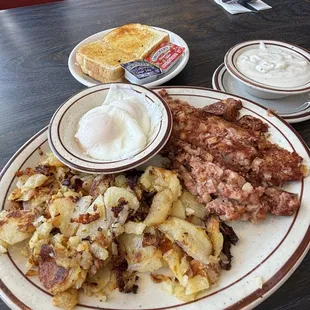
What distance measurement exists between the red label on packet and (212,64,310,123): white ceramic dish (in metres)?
0.36

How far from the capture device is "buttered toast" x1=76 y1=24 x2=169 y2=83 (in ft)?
9.70

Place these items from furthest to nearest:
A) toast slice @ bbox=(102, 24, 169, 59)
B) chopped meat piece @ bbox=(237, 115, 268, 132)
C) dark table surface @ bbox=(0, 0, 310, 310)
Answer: toast slice @ bbox=(102, 24, 169, 59), dark table surface @ bbox=(0, 0, 310, 310), chopped meat piece @ bbox=(237, 115, 268, 132)

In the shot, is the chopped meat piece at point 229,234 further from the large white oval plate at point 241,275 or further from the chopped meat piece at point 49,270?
the chopped meat piece at point 49,270

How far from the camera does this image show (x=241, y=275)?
165cm

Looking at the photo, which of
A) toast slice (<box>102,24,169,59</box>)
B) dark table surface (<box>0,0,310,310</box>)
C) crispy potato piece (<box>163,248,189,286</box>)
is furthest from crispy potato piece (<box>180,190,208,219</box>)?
toast slice (<box>102,24,169,59</box>)

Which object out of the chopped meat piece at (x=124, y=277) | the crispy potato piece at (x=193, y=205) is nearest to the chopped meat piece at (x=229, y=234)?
the crispy potato piece at (x=193, y=205)

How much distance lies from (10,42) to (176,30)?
1682 mm

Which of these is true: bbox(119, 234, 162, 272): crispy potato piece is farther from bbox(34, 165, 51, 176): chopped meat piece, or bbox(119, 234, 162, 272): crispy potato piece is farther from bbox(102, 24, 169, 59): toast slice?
bbox(102, 24, 169, 59): toast slice

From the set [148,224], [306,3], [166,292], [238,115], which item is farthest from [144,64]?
[306,3]

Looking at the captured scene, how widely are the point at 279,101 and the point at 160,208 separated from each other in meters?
1.38

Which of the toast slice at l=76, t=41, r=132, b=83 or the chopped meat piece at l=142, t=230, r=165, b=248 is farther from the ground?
the toast slice at l=76, t=41, r=132, b=83

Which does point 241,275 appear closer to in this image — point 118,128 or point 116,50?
point 118,128

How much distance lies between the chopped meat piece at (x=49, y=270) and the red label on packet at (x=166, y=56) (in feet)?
5.86

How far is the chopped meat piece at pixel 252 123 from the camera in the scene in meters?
2.24
